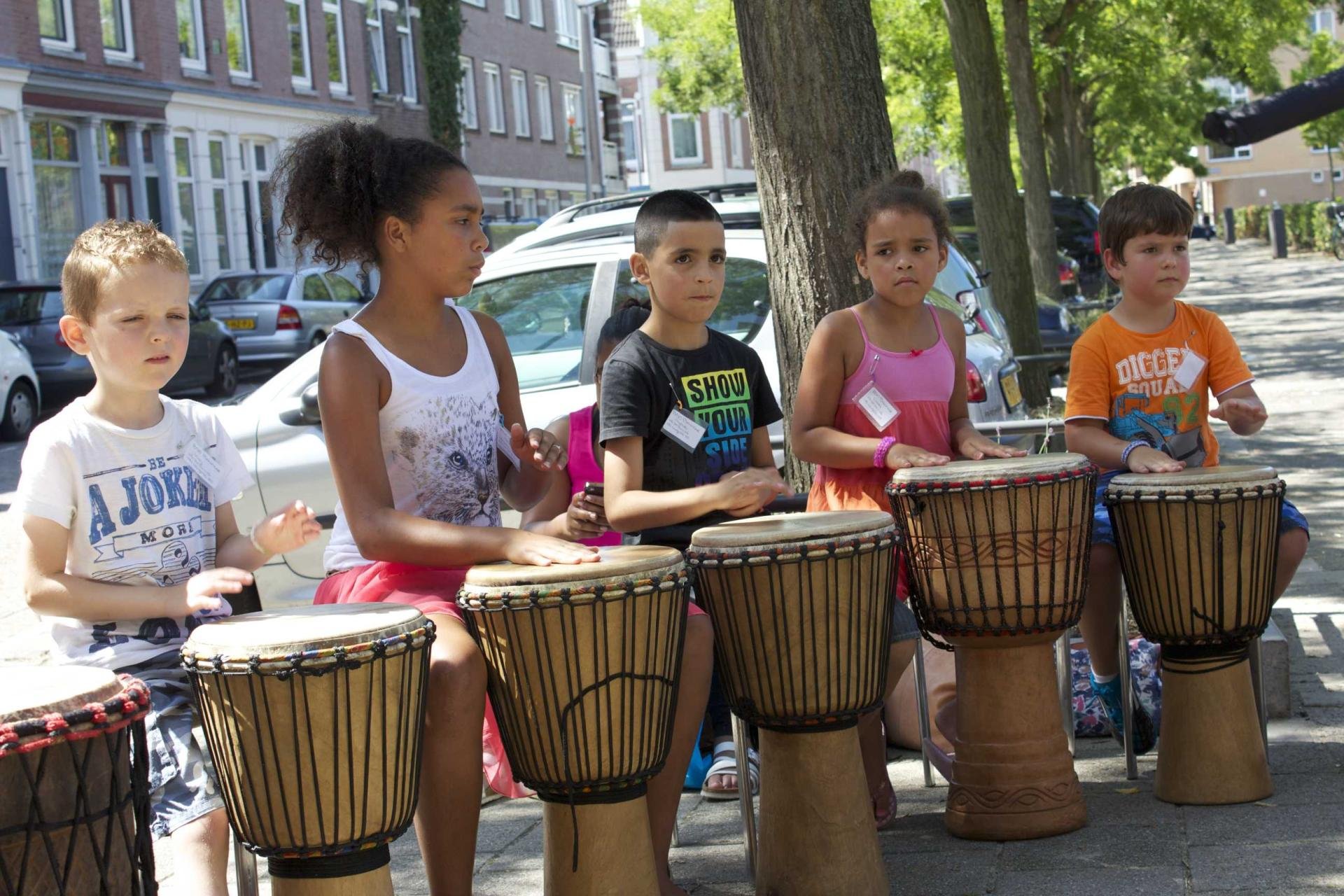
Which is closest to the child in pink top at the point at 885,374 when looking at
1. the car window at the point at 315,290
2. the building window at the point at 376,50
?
the car window at the point at 315,290

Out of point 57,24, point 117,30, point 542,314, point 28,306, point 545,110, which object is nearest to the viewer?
point 542,314

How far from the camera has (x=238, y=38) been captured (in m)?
31.3

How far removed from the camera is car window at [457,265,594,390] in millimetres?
7148

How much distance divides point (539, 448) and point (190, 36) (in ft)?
92.7

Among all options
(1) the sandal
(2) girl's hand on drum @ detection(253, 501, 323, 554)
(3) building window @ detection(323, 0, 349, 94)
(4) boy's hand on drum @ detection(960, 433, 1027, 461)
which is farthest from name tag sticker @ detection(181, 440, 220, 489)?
(3) building window @ detection(323, 0, 349, 94)

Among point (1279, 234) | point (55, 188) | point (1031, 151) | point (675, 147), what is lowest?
point (1031, 151)

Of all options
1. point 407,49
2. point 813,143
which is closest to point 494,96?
point 407,49

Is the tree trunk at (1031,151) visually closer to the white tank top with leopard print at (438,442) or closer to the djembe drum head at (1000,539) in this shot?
the djembe drum head at (1000,539)

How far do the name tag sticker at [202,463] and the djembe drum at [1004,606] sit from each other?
1599mm

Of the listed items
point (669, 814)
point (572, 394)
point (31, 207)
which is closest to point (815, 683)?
point (669, 814)

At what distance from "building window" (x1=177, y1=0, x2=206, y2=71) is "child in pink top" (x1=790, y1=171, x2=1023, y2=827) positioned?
2707 centimetres

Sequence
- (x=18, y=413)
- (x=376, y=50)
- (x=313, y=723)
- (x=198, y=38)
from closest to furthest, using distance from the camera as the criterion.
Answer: (x=313, y=723) < (x=18, y=413) < (x=198, y=38) < (x=376, y=50)

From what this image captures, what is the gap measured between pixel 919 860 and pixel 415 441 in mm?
1583

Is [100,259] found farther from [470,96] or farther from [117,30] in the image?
[470,96]
